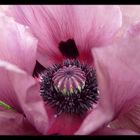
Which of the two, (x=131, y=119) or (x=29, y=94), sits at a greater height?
(x=29, y=94)

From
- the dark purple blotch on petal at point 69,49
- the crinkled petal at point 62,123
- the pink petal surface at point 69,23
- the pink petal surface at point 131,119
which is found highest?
the pink petal surface at point 69,23

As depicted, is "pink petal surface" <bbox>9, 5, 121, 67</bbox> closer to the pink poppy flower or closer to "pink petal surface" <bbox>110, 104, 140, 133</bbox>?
the pink poppy flower

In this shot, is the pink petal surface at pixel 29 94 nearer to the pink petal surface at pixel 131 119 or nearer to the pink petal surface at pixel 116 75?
the pink petal surface at pixel 116 75

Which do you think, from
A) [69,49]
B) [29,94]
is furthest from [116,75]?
[69,49]

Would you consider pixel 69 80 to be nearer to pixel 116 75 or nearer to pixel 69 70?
pixel 69 70

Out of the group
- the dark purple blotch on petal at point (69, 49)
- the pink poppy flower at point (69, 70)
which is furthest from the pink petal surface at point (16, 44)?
the dark purple blotch on petal at point (69, 49)

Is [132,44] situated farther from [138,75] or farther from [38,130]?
[38,130]
